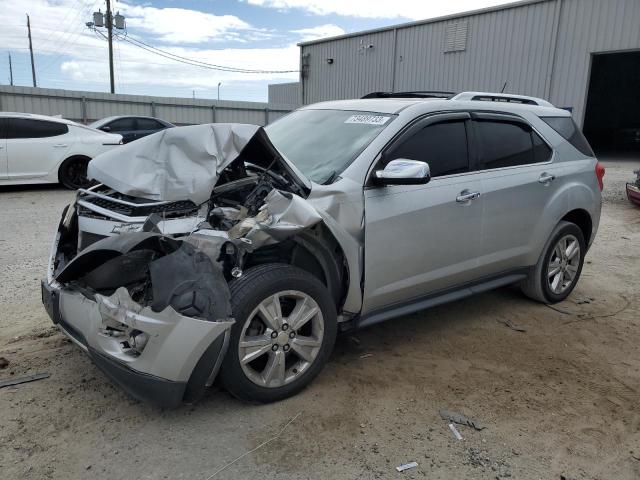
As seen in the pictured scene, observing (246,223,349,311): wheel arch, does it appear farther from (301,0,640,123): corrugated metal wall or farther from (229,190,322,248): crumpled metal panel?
(301,0,640,123): corrugated metal wall

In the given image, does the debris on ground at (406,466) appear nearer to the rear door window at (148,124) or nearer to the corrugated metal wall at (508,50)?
the rear door window at (148,124)

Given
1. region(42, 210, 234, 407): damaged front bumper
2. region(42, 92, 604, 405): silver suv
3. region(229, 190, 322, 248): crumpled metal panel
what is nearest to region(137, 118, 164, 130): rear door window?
region(42, 92, 604, 405): silver suv

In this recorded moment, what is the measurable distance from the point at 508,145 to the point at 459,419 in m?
2.32

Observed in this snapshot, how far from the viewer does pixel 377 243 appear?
3.36 meters

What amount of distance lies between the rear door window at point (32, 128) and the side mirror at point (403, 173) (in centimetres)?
922

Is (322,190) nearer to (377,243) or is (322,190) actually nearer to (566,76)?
(377,243)

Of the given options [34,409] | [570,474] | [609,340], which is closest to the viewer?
[570,474]

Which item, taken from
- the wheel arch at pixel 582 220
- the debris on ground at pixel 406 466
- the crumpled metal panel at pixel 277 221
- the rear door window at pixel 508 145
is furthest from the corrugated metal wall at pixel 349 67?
Result: the debris on ground at pixel 406 466

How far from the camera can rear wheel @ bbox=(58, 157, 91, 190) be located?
10.6 metres

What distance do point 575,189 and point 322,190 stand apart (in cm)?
271

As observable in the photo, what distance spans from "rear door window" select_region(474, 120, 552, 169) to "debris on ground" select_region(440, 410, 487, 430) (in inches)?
74.2

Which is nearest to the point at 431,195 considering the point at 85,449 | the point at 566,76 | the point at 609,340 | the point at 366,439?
the point at 366,439

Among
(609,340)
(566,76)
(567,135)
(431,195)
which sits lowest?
(609,340)

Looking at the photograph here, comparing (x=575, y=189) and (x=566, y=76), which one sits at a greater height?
(x=566, y=76)
